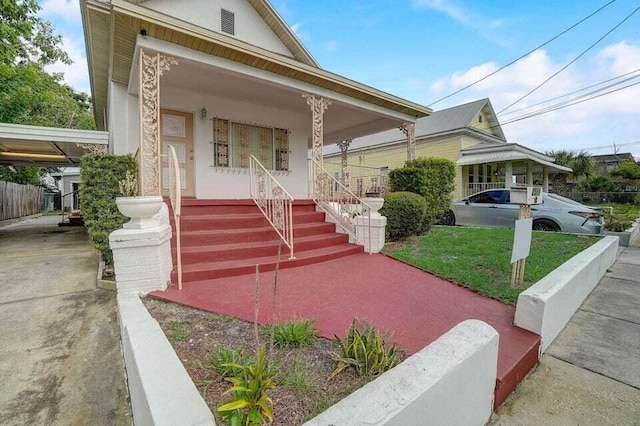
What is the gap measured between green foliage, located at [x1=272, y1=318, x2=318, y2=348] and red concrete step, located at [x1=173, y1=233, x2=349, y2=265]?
220cm

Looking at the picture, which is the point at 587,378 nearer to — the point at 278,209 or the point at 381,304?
the point at 381,304

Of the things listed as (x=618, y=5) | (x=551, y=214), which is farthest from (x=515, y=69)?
(x=551, y=214)

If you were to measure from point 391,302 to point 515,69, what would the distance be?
14.3 m

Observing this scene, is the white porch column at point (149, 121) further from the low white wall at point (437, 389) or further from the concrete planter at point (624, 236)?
the concrete planter at point (624, 236)

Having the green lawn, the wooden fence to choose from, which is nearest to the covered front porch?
the green lawn

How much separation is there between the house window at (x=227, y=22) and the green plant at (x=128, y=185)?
4768 millimetres

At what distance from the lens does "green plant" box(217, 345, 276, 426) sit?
1.32 meters

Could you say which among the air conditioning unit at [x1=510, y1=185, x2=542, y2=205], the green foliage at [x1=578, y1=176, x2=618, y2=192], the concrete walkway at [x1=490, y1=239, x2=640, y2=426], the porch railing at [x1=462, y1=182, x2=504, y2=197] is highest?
the green foliage at [x1=578, y1=176, x2=618, y2=192]

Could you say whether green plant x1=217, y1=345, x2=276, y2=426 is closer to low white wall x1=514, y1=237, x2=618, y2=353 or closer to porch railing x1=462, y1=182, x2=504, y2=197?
low white wall x1=514, y1=237, x2=618, y2=353

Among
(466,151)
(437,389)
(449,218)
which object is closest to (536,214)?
(449,218)

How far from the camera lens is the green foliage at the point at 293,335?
7.19 ft

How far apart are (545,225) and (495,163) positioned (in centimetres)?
746

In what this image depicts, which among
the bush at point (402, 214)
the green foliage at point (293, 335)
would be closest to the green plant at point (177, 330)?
the green foliage at point (293, 335)

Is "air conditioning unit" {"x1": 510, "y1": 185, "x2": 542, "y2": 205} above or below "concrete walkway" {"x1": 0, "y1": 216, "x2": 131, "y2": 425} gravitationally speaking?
above
